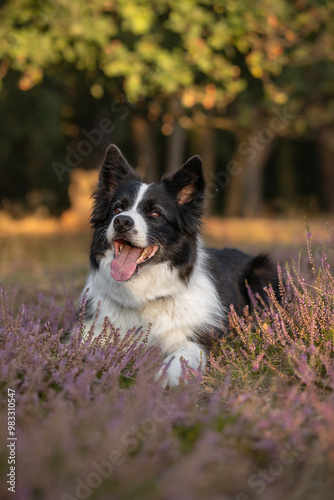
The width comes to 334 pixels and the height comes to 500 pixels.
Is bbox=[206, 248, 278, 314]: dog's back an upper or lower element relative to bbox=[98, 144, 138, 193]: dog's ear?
lower

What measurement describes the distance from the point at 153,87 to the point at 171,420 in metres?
7.22

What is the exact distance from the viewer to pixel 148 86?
8922 millimetres

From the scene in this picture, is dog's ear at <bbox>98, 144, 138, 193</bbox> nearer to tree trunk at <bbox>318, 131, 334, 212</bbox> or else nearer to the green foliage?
the green foliage

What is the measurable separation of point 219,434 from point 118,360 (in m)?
1.16

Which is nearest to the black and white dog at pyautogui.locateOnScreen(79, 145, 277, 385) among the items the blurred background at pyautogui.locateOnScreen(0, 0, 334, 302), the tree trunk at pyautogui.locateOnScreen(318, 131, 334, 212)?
the blurred background at pyautogui.locateOnScreen(0, 0, 334, 302)

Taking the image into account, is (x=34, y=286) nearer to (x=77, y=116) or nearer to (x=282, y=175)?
(x=77, y=116)

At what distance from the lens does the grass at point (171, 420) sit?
2119 mm

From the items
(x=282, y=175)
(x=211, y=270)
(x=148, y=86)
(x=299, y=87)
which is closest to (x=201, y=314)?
(x=211, y=270)

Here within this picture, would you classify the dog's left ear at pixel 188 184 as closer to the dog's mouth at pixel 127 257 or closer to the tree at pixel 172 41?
the dog's mouth at pixel 127 257

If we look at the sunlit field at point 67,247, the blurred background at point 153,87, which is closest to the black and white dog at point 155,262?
the blurred background at point 153,87

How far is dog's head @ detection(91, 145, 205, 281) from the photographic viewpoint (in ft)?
14.0

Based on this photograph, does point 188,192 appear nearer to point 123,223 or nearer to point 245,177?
point 123,223

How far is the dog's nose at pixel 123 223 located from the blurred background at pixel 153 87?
1.39 m

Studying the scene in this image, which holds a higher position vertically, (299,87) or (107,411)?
(299,87)
